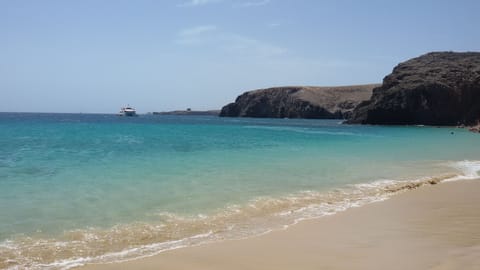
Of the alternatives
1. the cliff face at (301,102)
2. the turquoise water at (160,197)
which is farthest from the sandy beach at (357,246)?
the cliff face at (301,102)

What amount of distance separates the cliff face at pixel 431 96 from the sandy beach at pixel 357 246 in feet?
271

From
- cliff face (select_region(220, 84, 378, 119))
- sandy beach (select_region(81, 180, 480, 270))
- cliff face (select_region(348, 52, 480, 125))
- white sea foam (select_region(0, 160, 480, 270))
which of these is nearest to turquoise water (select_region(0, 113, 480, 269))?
white sea foam (select_region(0, 160, 480, 270))

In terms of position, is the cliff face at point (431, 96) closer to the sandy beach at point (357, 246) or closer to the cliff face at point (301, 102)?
the cliff face at point (301, 102)

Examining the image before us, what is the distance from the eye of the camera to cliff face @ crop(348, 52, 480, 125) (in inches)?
3322

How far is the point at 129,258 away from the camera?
6.68m

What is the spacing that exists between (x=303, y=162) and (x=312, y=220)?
1185 cm

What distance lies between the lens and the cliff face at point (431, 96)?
84.4 m

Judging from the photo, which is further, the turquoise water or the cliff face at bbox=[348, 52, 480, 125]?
the cliff face at bbox=[348, 52, 480, 125]

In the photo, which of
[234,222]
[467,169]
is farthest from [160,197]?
[467,169]

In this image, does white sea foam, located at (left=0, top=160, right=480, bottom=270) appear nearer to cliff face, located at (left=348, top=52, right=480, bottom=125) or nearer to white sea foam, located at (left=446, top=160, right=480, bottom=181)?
white sea foam, located at (left=446, top=160, right=480, bottom=181)

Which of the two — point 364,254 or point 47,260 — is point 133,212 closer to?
point 47,260

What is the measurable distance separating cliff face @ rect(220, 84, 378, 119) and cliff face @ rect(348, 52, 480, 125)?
169 ft

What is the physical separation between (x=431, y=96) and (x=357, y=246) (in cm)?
8852

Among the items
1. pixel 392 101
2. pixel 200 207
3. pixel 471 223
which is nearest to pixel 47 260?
pixel 200 207
